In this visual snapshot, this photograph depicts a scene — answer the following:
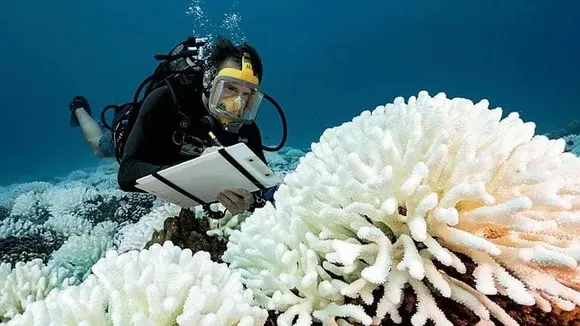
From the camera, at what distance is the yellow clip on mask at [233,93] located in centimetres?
516

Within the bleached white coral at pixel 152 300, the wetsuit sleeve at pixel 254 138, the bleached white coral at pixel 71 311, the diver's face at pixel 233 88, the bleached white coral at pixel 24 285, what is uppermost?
the diver's face at pixel 233 88

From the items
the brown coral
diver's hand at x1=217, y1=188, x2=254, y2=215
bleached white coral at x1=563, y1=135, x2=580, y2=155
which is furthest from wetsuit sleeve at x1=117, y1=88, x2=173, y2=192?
bleached white coral at x1=563, y1=135, x2=580, y2=155

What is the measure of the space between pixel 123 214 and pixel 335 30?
440ft

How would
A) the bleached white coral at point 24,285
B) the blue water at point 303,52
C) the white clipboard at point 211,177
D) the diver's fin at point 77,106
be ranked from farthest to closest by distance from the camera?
the blue water at point 303,52, the diver's fin at point 77,106, the bleached white coral at point 24,285, the white clipboard at point 211,177

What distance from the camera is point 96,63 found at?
13500 cm

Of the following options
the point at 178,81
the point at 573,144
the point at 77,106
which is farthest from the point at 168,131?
the point at 573,144

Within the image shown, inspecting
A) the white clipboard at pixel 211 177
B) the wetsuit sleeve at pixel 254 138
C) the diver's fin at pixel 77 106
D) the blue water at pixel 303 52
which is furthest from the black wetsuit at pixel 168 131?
the blue water at pixel 303 52

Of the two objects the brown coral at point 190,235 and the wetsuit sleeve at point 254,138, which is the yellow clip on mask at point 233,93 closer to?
the wetsuit sleeve at point 254,138

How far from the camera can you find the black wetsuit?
5102mm

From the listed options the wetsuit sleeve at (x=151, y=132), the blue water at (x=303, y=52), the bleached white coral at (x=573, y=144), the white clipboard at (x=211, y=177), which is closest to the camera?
the white clipboard at (x=211, y=177)

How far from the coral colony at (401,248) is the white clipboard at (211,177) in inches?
64.2

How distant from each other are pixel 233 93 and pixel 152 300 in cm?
406

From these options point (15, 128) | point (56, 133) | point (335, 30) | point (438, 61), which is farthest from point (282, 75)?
point (15, 128)

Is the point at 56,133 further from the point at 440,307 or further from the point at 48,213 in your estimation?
the point at 440,307
